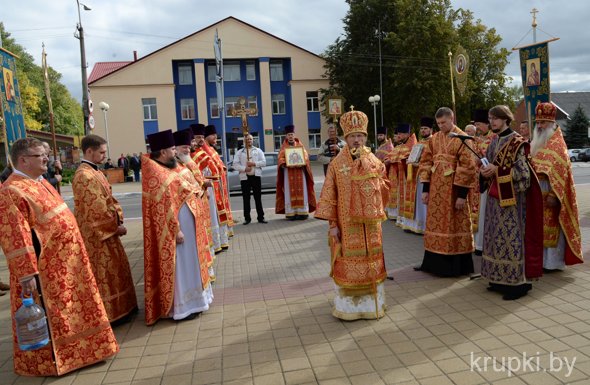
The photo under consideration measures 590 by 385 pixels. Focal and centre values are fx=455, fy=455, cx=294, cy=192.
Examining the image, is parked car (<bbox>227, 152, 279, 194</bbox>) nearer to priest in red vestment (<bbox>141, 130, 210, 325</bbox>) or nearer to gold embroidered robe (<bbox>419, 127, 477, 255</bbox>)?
gold embroidered robe (<bbox>419, 127, 477, 255</bbox>)

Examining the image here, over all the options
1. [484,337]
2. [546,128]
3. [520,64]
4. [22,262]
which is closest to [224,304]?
[22,262]

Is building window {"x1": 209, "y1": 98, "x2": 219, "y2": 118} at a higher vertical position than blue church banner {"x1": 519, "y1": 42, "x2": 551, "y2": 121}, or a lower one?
higher

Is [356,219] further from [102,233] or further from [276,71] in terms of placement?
[276,71]

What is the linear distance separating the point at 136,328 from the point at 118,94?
3659 centimetres

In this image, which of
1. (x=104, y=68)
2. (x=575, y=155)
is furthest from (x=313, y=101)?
(x=104, y=68)

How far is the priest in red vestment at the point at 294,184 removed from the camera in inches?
439

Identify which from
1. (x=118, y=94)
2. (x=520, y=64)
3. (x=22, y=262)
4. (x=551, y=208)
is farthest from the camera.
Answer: (x=118, y=94)

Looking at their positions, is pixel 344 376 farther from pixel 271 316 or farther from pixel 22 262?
pixel 22 262

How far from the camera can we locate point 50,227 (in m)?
3.76

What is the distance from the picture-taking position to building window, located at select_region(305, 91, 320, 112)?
4022 centimetres

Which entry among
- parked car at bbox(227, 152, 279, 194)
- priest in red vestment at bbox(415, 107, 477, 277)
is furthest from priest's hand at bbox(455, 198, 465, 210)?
parked car at bbox(227, 152, 279, 194)

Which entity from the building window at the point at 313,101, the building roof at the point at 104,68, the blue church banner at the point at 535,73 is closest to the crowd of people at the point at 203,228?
the blue church banner at the point at 535,73

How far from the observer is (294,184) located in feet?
37.0

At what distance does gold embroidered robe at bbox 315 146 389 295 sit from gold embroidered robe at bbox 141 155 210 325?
1510mm
